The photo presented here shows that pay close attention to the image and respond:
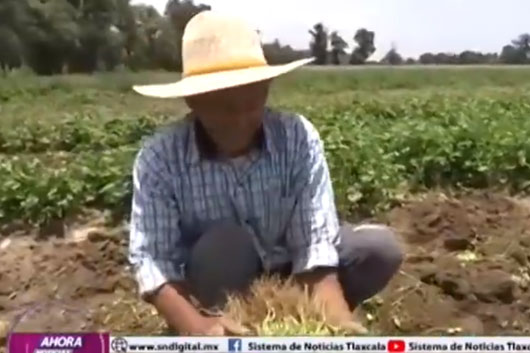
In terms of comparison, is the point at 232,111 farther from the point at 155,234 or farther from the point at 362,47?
the point at 362,47

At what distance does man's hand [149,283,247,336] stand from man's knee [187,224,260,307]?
0.04m

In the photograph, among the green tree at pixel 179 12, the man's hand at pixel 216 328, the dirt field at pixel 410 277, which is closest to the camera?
the man's hand at pixel 216 328

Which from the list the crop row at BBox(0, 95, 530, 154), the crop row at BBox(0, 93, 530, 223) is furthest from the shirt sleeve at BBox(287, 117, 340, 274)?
the crop row at BBox(0, 95, 530, 154)

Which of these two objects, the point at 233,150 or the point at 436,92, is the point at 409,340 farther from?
the point at 436,92

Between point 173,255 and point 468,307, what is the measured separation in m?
1.03

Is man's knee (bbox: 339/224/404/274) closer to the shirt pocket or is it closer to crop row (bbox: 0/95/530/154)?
the shirt pocket

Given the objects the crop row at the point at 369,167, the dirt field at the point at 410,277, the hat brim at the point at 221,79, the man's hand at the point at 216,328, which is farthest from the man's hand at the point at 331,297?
the crop row at the point at 369,167

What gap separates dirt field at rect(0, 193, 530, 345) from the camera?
7.98 ft

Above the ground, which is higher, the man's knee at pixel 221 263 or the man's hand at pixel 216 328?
the man's knee at pixel 221 263

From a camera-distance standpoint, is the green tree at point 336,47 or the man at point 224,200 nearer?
the man at point 224,200

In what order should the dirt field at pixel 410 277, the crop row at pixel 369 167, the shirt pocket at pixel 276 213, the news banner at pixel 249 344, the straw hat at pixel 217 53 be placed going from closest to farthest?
the news banner at pixel 249 344 < the straw hat at pixel 217 53 < the shirt pocket at pixel 276 213 < the dirt field at pixel 410 277 < the crop row at pixel 369 167

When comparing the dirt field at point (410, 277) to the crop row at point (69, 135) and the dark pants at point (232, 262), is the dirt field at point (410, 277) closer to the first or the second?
the dark pants at point (232, 262)

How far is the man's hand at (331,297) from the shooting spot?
5.32 ft

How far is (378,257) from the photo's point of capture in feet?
6.19
